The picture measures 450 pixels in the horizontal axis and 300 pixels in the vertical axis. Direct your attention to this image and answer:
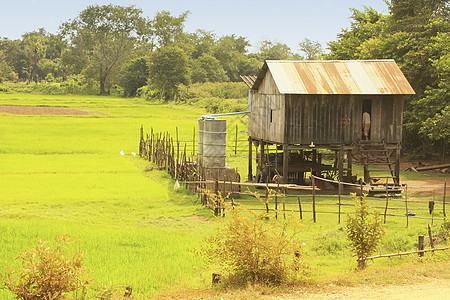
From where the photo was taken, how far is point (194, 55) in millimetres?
100250

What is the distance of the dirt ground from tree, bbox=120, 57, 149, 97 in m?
24.4

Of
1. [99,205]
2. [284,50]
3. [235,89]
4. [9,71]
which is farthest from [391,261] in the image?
[284,50]

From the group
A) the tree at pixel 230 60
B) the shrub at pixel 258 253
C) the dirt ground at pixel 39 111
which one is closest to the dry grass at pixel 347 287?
the shrub at pixel 258 253

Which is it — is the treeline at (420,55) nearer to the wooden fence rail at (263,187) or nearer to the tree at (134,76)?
the wooden fence rail at (263,187)

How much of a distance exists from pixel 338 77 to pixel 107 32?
79.7 m

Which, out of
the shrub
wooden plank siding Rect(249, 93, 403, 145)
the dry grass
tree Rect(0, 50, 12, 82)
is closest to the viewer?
the dry grass

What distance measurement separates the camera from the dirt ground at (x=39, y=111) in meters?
51.0

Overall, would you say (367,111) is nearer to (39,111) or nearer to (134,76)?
(39,111)

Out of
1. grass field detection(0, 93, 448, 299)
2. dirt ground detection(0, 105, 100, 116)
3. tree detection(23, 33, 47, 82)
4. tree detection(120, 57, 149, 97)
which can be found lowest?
grass field detection(0, 93, 448, 299)

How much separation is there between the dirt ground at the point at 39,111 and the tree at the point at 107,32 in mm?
38932

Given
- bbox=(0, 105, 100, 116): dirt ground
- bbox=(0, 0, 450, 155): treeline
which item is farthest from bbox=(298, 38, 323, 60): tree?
bbox=(0, 105, 100, 116): dirt ground

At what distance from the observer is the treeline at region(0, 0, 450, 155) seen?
102 feet

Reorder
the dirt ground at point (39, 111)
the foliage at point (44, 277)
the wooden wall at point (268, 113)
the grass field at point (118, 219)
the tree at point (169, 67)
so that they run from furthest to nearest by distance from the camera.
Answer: the tree at point (169, 67)
the dirt ground at point (39, 111)
the wooden wall at point (268, 113)
the grass field at point (118, 219)
the foliage at point (44, 277)

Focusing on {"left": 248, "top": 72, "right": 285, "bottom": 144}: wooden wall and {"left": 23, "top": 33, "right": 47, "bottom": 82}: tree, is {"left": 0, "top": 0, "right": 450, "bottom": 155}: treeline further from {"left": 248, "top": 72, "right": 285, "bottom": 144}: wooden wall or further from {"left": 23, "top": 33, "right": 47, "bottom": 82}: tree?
{"left": 248, "top": 72, "right": 285, "bottom": 144}: wooden wall
